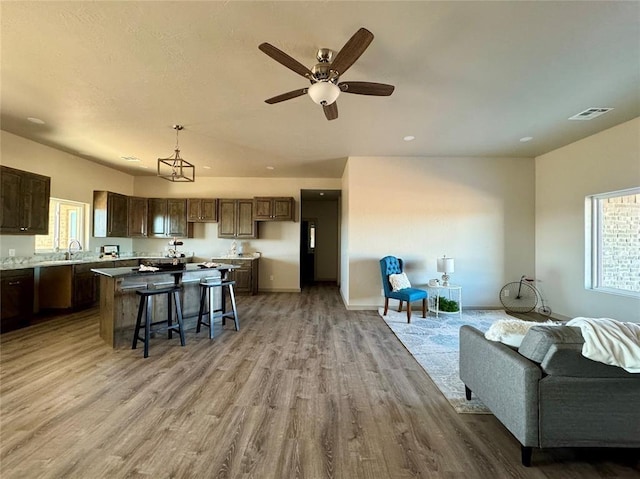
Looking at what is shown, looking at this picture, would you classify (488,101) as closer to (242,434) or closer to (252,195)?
(242,434)

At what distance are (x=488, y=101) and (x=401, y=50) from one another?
5.16 feet

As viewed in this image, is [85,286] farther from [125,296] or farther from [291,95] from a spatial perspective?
[291,95]

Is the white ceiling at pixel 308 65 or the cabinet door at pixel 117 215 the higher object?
the white ceiling at pixel 308 65

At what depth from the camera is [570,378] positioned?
157 centimetres

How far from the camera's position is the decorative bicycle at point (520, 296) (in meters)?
5.48

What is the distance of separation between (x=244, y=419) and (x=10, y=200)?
496cm

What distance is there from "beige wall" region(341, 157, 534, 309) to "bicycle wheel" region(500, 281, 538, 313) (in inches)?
5.1

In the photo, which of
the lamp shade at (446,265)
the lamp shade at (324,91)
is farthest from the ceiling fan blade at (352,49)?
the lamp shade at (446,265)

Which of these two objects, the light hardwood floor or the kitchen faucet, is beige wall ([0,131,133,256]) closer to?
the kitchen faucet

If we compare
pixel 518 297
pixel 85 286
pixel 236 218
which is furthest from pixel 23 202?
pixel 518 297

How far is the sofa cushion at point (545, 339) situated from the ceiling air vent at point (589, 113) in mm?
3444

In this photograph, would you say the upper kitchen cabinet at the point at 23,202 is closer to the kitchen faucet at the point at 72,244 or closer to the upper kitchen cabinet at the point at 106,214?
the kitchen faucet at the point at 72,244

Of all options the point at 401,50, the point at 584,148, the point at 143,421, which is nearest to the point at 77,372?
the point at 143,421

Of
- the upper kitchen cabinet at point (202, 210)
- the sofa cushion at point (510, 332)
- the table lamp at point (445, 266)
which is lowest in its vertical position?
the sofa cushion at point (510, 332)
